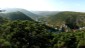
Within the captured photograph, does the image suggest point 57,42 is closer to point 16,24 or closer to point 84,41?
point 84,41

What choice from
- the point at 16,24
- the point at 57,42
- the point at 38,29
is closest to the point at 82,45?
the point at 57,42

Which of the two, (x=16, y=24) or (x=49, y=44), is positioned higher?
(x=16, y=24)

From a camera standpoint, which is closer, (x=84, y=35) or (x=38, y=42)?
(x=38, y=42)

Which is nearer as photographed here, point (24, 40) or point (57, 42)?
point (24, 40)

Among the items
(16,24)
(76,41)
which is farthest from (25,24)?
(76,41)

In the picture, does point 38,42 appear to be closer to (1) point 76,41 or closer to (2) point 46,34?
(2) point 46,34

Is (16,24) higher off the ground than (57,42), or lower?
higher

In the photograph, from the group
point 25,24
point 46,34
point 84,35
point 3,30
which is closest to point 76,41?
point 84,35
